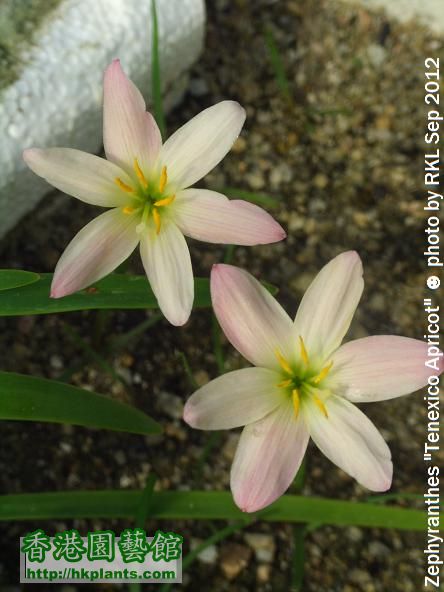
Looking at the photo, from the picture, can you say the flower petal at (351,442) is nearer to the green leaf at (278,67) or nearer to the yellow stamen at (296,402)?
the yellow stamen at (296,402)

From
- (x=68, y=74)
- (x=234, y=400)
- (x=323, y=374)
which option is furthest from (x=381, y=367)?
(x=68, y=74)

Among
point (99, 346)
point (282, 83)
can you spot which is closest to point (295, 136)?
point (282, 83)

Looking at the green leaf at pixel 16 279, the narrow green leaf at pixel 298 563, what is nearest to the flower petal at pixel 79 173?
the green leaf at pixel 16 279

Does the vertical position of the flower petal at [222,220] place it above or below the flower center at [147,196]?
below

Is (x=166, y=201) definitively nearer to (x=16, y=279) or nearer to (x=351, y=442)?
(x=16, y=279)

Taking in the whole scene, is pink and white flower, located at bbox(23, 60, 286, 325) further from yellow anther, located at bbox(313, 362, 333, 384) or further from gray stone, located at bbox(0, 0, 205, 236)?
gray stone, located at bbox(0, 0, 205, 236)

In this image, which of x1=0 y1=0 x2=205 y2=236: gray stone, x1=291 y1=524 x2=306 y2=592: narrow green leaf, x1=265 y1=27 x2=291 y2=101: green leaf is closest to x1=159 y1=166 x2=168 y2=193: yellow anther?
x1=0 y1=0 x2=205 y2=236: gray stone
